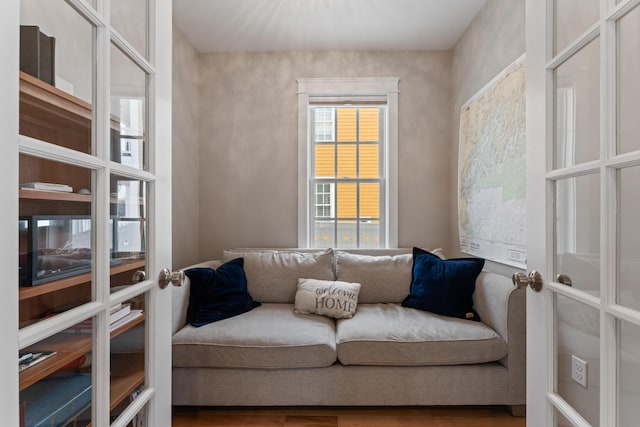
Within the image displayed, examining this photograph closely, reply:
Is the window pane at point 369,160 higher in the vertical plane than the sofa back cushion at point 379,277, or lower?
higher

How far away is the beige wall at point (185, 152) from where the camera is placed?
2986mm

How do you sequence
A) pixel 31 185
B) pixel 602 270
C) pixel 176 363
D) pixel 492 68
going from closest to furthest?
pixel 31 185
pixel 602 270
pixel 176 363
pixel 492 68

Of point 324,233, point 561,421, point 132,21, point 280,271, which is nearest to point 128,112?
point 132,21

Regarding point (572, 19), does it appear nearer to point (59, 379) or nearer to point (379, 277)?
point (59, 379)

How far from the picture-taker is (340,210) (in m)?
3.53

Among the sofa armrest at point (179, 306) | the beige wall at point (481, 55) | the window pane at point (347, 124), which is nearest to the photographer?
the sofa armrest at point (179, 306)

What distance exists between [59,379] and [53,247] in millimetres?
252

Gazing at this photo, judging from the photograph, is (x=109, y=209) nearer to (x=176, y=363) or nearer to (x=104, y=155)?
(x=104, y=155)

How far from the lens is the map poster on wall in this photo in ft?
7.32

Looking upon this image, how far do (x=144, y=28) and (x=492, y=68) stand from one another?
7.68 feet

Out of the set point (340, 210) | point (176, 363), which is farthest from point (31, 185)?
point (340, 210)

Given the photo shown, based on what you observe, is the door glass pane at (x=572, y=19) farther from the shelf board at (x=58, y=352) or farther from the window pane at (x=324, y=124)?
the window pane at (x=324, y=124)

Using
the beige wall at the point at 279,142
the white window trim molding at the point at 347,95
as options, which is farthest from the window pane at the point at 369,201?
the beige wall at the point at 279,142

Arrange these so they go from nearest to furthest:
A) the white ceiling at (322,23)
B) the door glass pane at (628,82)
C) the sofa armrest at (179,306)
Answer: the door glass pane at (628,82), the sofa armrest at (179,306), the white ceiling at (322,23)
